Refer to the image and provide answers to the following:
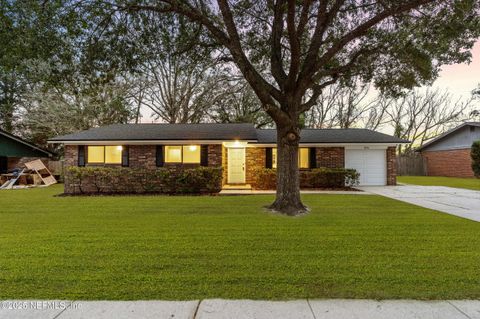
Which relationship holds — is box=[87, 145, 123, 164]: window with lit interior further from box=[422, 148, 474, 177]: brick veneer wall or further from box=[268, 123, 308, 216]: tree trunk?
box=[422, 148, 474, 177]: brick veneer wall

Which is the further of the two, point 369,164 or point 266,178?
point 369,164

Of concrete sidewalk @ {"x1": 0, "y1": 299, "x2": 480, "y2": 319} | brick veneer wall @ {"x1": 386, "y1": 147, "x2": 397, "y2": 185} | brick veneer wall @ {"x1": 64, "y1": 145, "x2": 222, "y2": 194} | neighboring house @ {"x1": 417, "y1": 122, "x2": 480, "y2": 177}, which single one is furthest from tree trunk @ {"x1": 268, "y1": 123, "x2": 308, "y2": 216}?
neighboring house @ {"x1": 417, "y1": 122, "x2": 480, "y2": 177}

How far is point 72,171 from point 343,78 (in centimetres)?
1214

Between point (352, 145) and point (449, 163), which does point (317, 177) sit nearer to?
point (352, 145)

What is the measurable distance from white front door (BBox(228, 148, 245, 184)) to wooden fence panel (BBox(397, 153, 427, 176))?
1670 centimetres

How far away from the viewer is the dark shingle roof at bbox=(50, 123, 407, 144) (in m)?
12.6

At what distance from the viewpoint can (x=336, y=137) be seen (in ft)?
47.5

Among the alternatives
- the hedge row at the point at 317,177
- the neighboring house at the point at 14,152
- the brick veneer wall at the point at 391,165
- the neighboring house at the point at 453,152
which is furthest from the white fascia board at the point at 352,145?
the neighboring house at the point at 14,152

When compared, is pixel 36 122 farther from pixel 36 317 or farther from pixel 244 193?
pixel 36 317

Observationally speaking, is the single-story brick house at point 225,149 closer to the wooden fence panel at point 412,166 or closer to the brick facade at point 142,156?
the brick facade at point 142,156

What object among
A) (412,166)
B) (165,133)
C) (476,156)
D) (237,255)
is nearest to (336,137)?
(165,133)

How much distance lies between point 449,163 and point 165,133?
22.8 meters

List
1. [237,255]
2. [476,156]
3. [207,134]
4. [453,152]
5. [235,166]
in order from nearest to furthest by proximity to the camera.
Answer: [237,255]
[207,134]
[235,166]
[476,156]
[453,152]

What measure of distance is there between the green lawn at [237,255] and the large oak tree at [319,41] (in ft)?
6.96
